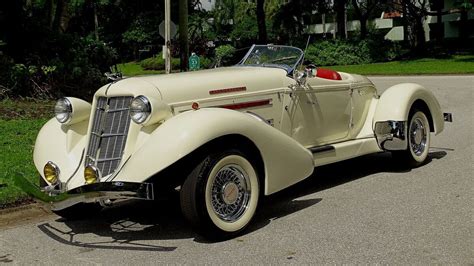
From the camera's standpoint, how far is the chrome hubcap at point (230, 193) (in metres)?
5.06

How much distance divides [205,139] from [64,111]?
196 centimetres

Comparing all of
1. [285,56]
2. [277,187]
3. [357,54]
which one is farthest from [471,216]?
[357,54]

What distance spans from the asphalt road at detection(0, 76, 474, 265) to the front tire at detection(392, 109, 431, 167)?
0.73 ft

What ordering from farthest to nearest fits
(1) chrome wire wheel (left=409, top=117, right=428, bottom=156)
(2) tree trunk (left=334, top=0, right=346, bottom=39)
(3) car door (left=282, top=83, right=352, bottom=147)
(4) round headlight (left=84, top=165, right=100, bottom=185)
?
(2) tree trunk (left=334, top=0, right=346, bottom=39)
(1) chrome wire wheel (left=409, top=117, right=428, bottom=156)
(3) car door (left=282, top=83, right=352, bottom=147)
(4) round headlight (left=84, top=165, right=100, bottom=185)

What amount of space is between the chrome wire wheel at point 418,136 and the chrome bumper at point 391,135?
0.43 metres

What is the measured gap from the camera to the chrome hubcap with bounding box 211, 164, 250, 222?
5.06 meters

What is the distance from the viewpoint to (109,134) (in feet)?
17.8

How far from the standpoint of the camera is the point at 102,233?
5590 millimetres

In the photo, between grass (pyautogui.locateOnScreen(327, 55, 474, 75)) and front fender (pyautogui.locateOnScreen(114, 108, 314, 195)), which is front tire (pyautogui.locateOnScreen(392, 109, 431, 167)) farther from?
grass (pyautogui.locateOnScreen(327, 55, 474, 75))

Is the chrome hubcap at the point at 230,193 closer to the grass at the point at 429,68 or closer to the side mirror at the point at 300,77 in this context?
→ the side mirror at the point at 300,77

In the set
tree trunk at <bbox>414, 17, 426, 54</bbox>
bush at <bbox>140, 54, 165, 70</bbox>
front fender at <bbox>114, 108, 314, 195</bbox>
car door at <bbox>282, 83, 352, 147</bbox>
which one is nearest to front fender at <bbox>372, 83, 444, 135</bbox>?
car door at <bbox>282, 83, 352, 147</bbox>

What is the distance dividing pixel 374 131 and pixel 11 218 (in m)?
4.34

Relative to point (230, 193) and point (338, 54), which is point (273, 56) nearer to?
point (230, 193)

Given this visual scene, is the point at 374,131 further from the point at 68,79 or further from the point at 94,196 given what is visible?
the point at 68,79
